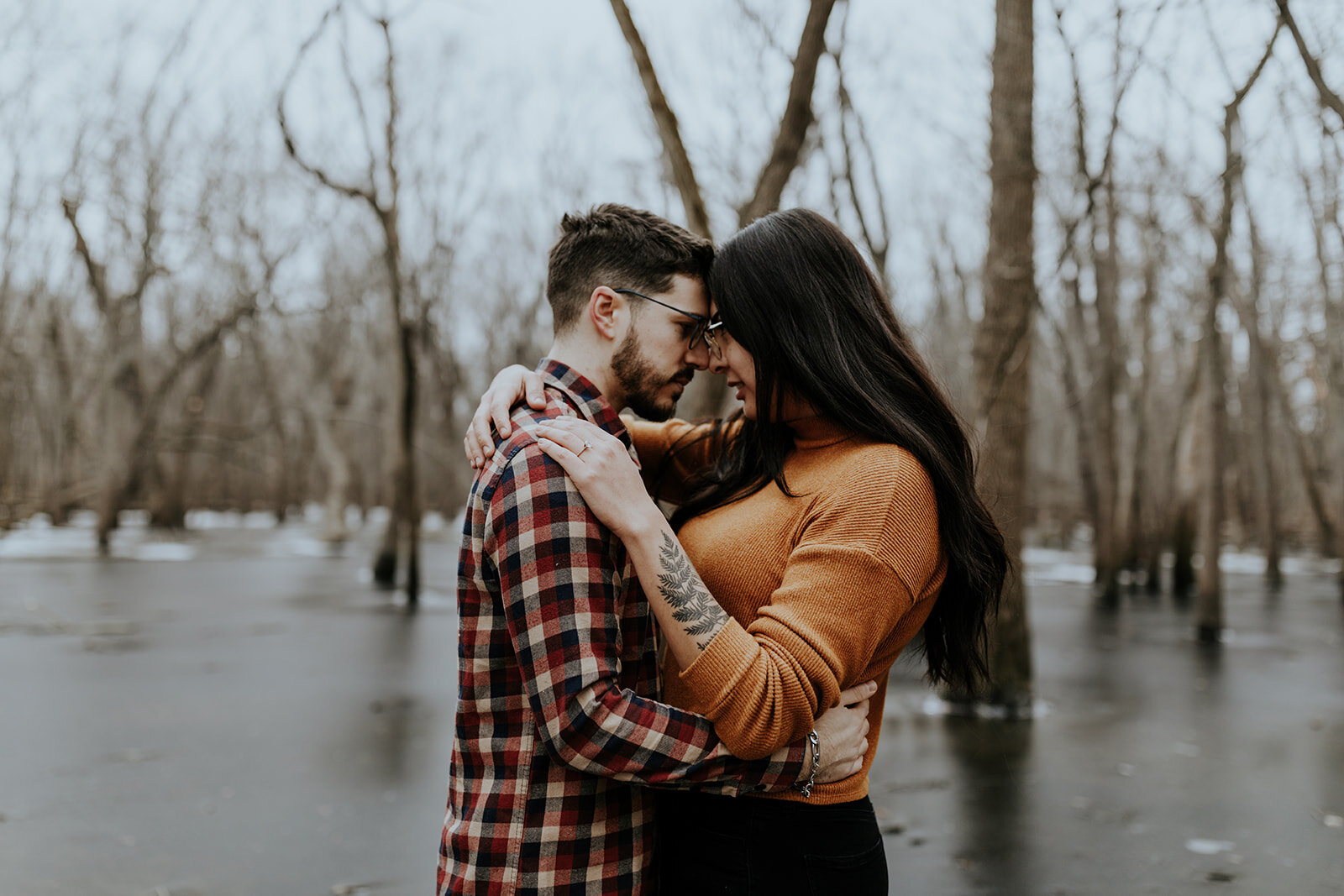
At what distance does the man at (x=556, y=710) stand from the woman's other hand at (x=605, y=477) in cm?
3

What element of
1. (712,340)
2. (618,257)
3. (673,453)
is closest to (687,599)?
(712,340)

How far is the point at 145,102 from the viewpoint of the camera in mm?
22812

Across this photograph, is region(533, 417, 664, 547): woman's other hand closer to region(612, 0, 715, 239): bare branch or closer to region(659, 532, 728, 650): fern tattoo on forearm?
region(659, 532, 728, 650): fern tattoo on forearm

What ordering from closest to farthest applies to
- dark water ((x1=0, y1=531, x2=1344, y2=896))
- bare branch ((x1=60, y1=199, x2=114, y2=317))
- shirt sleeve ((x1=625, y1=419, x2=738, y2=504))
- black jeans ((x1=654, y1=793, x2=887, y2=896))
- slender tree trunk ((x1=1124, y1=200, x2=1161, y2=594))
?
black jeans ((x1=654, y1=793, x2=887, y2=896)) < shirt sleeve ((x1=625, y1=419, x2=738, y2=504)) < dark water ((x1=0, y1=531, x2=1344, y2=896)) < slender tree trunk ((x1=1124, y1=200, x2=1161, y2=594)) < bare branch ((x1=60, y1=199, x2=114, y2=317))

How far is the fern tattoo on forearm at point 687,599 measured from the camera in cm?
185

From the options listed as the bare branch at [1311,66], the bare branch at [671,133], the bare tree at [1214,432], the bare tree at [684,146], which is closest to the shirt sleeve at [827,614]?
the bare tree at [684,146]

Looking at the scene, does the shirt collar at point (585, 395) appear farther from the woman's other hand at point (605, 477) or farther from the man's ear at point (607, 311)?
the woman's other hand at point (605, 477)

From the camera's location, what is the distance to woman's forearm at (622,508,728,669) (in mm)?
1846

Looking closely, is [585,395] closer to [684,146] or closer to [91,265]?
[684,146]

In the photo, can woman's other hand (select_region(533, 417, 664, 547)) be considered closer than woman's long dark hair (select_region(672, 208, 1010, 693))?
Yes

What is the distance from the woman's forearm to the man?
6cm

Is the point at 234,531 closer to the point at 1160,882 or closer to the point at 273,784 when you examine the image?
the point at 273,784


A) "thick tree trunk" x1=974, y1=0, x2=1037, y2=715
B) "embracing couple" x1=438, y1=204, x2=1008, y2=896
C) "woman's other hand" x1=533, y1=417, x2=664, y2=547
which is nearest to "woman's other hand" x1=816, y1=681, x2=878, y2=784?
"embracing couple" x1=438, y1=204, x2=1008, y2=896

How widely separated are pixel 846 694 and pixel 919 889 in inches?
127
